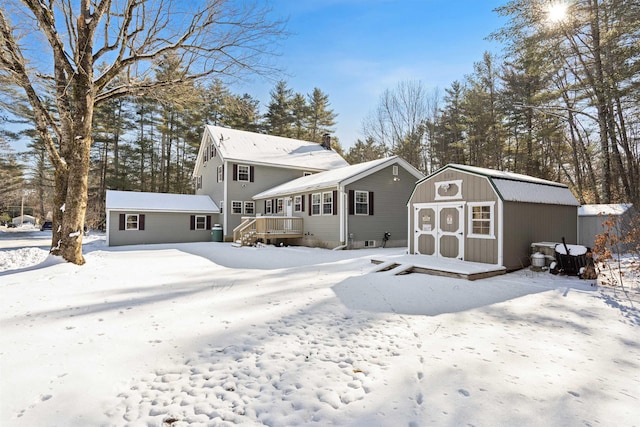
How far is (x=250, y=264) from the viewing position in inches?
377

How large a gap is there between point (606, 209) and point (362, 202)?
372 inches

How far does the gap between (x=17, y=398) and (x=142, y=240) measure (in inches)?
705

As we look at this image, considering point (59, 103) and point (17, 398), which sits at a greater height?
point (59, 103)

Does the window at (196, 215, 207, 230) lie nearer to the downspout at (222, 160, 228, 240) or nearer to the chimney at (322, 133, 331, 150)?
the downspout at (222, 160, 228, 240)

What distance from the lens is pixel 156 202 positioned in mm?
19406

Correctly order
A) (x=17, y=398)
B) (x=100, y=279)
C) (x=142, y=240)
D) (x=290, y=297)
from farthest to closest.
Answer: (x=142, y=240) → (x=100, y=279) → (x=290, y=297) → (x=17, y=398)

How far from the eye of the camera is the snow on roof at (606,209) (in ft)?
37.9

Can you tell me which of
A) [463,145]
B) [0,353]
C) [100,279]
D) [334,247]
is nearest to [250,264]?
[100,279]

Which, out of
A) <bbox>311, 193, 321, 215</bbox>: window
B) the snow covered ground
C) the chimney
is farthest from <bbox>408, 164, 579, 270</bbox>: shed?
the chimney

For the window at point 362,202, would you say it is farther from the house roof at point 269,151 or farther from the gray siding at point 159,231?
the gray siding at point 159,231

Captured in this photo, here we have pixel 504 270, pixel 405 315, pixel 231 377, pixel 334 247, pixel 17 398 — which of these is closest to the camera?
pixel 17 398

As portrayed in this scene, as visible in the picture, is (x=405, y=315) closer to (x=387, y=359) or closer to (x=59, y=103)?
(x=387, y=359)

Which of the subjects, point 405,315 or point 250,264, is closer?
point 405,315

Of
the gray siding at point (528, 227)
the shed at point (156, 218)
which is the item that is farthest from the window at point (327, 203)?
the shed at point (156, 218)
